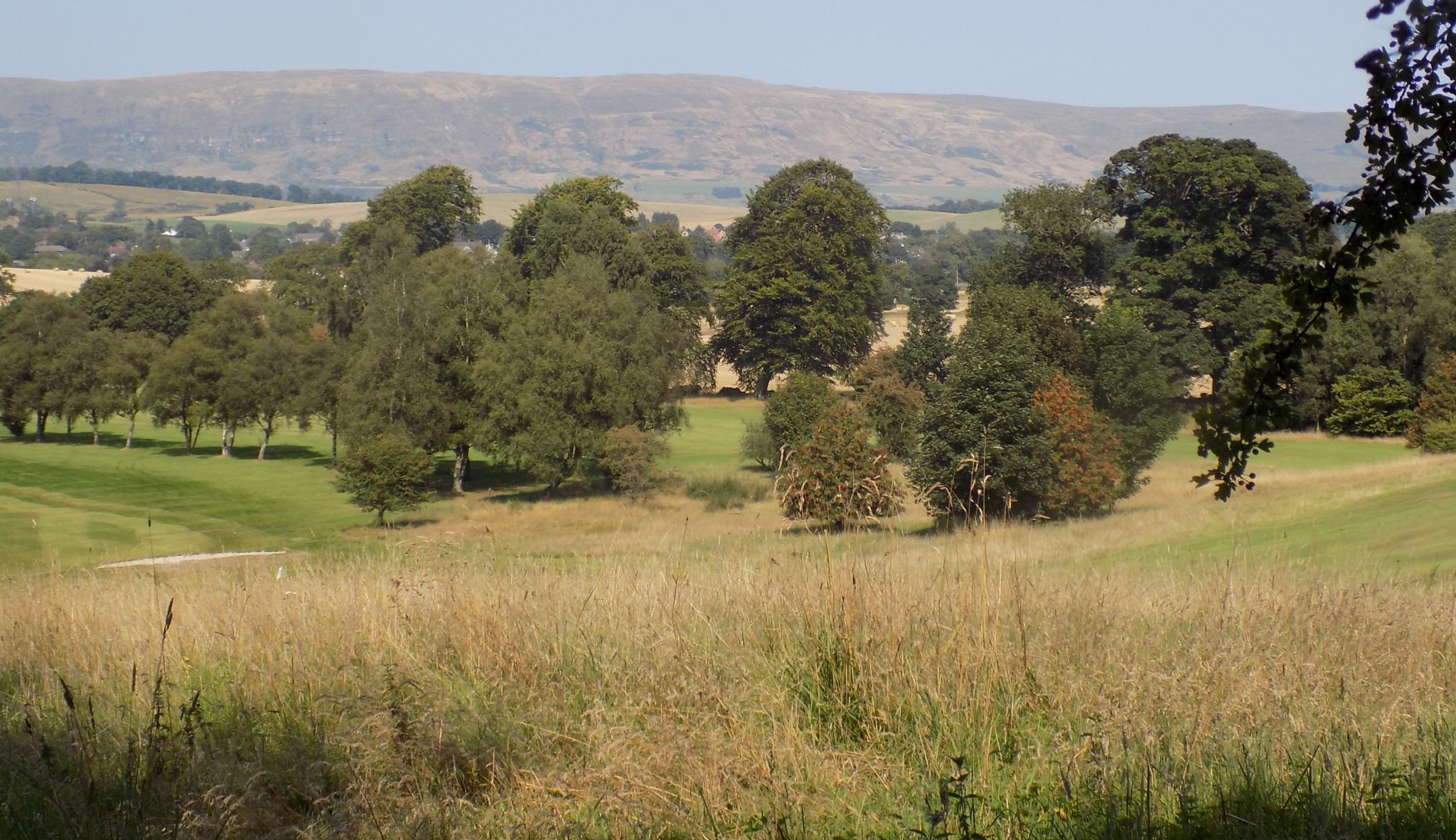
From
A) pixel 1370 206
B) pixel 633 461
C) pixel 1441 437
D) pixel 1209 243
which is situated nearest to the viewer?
pixel 1370 206

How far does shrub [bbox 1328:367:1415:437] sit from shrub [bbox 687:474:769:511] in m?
27.8

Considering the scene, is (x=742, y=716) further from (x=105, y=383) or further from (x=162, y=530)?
(x=105, y=383)

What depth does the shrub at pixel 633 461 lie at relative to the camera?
5106 cm

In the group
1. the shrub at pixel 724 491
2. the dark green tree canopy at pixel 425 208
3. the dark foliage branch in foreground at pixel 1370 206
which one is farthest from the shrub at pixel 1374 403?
the dark foliage branch in foreground at pixel 1370 206

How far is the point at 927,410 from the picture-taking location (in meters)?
41.2

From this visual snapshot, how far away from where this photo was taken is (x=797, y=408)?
178 ft

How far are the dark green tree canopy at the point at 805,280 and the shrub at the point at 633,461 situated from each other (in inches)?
912

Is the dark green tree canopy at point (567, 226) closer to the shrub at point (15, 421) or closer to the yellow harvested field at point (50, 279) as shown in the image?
the shrub at point (15, 421)

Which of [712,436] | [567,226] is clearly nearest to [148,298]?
[567,226]

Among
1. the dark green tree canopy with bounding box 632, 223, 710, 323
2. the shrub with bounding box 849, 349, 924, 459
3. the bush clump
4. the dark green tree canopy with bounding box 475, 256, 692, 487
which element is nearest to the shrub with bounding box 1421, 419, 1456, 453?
the shrub with bounding box 849, 349, 924, 459

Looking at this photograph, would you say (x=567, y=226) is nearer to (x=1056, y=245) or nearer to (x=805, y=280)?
(x=805, y=280)

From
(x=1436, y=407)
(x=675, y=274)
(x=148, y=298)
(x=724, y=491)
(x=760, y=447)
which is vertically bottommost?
(x=724, y=491)

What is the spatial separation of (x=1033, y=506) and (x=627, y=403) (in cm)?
1935

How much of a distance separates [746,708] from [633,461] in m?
46.1
